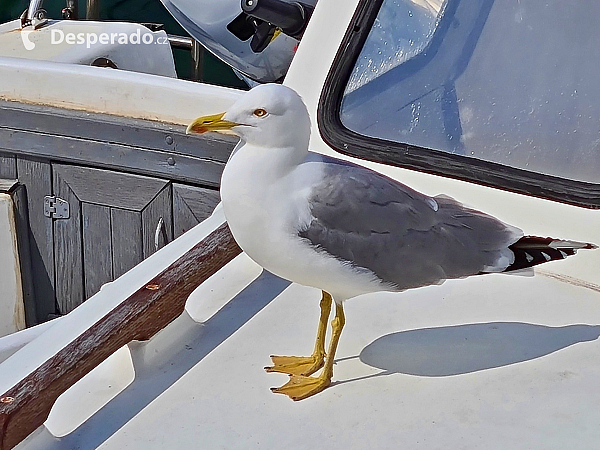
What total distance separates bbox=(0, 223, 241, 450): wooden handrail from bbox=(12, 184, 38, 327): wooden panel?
Result: 36.7 inches

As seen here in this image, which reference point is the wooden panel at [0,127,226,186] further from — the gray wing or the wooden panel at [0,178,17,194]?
the gray wing

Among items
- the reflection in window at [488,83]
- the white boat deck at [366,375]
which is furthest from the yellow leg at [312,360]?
the reflection in window at [488,83]

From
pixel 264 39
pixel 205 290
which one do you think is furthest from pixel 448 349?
pixel 264 39

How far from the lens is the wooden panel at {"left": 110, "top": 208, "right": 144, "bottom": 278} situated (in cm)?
212

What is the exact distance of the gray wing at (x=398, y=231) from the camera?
1.04 metres

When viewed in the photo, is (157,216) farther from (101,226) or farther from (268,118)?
(268,118)

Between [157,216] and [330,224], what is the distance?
1116mm

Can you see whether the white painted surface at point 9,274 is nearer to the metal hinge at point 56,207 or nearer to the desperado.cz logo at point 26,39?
the metal hinge at point 56,207

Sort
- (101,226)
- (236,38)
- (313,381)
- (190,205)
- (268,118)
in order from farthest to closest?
1. (236,38)
2. (101,226)
3. (190,205)
4. (313,381)
5. (268,118)

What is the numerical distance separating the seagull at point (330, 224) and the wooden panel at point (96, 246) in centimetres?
113

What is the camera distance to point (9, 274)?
7.18 ft

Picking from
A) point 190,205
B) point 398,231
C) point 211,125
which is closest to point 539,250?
point 398,231

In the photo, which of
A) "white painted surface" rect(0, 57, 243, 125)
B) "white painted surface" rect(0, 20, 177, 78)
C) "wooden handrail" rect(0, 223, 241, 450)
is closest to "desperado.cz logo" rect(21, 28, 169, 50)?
"white painted surface" rect(0, 20, 177, 78)

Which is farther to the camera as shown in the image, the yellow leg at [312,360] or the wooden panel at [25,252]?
the wooden panel at [25,252]
